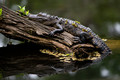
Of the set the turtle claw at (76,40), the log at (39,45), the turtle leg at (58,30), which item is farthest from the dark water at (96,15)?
the turtle leg at (58,30)

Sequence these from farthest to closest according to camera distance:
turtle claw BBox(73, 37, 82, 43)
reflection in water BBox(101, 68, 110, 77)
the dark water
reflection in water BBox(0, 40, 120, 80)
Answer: turtle claw BBox(73, 37, 82, 43) → the dark water → reflection in water BBox(101, 68, 110, 77) → reflection in water BBox(0, 40, 120, 80)

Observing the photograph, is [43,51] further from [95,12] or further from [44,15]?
[95,12]

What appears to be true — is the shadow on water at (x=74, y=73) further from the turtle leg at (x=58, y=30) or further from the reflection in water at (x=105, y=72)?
the turtle leg at (x=58, y=30)

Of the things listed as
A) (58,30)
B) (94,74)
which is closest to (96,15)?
(58,30)

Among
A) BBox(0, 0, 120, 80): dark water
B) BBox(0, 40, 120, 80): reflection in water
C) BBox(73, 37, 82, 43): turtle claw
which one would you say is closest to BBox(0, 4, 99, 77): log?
BBox(73, 37, 82, 43): turtle claw

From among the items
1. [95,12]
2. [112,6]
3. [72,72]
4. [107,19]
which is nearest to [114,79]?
[72,72]

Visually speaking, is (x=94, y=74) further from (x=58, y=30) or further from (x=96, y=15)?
(x=96, y=15)

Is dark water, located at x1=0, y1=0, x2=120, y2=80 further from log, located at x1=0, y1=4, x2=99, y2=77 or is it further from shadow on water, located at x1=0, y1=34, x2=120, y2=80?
log, located at x1=0, y1=4, x2=99, y2=77

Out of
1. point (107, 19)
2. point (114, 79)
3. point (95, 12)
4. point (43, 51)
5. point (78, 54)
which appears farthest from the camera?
point (95, 12)
